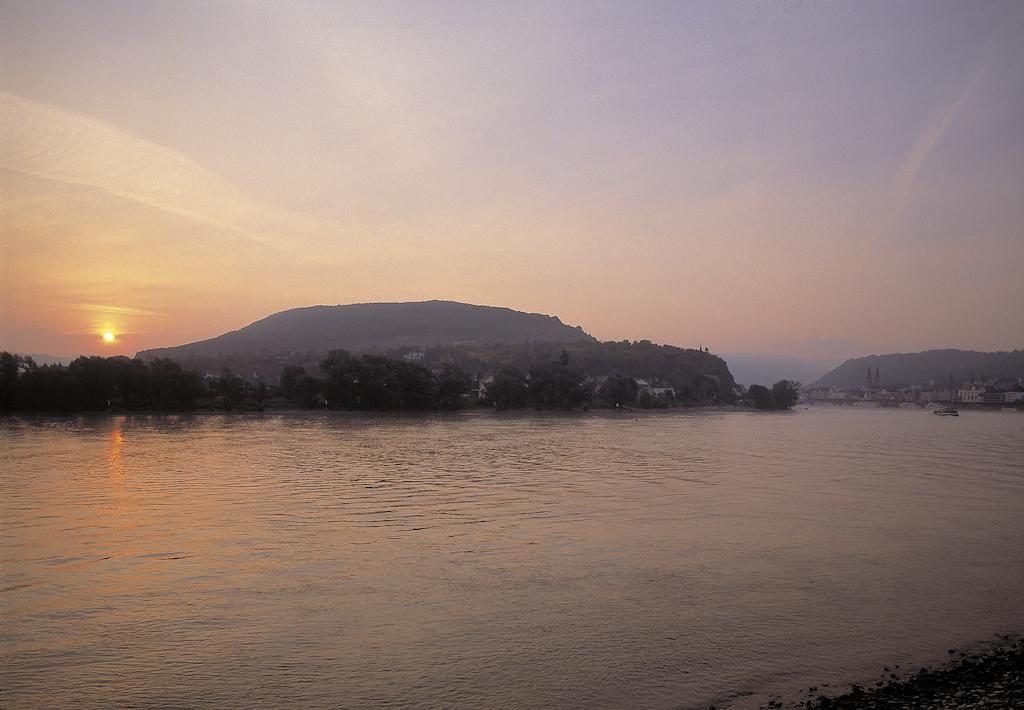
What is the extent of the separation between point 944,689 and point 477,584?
871 cm

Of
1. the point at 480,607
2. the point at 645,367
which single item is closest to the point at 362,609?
the point at 480,607

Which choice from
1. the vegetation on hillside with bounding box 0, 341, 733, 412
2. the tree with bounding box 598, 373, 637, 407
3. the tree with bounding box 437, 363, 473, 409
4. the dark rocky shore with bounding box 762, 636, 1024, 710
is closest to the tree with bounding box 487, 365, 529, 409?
the vegetation on hillside with bounding box 0, 341, 733, 412

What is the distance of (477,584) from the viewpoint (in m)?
15.3

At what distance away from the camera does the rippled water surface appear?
34.3 ft

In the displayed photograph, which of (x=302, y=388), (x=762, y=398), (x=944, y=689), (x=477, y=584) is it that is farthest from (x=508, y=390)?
(x=944, y=689)

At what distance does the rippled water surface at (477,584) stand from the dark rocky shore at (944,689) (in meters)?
0.53

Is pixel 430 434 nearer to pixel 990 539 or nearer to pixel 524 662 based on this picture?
pixel 990 539

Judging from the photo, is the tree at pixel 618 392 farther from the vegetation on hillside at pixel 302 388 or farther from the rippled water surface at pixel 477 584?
the rippled water surface at pixel 477 584

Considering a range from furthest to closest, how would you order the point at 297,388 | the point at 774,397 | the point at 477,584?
the point at 774,397 → the point at 297,388 → the point at 477,584

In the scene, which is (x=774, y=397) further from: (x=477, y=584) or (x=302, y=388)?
(x=477, y=584)

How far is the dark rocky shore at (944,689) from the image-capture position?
9.05m

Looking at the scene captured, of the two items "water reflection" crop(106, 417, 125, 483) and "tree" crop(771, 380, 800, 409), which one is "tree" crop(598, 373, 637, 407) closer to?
"tree" crop(771, 380, 800, 409)

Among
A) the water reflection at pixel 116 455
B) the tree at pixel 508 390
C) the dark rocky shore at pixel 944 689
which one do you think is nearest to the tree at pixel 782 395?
the tree at pixel 508 390

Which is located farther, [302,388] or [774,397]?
[774,397]
